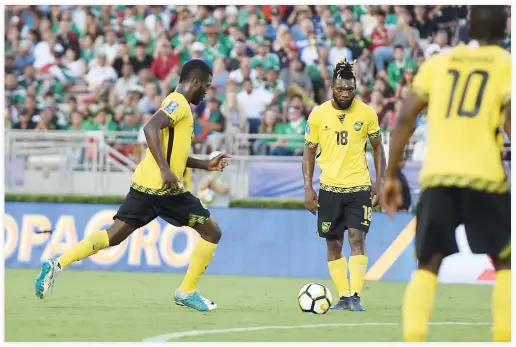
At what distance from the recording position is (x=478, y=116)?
6281mm

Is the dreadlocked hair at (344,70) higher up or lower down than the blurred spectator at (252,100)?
higher up

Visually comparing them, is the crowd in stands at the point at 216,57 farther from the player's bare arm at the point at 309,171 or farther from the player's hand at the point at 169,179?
the player's hand at the point at 169,179

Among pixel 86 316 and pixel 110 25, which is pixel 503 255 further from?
pixel 110 25

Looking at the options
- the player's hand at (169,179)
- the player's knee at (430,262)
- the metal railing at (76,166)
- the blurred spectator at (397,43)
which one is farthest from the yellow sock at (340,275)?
the blurred spectator at (397,43)

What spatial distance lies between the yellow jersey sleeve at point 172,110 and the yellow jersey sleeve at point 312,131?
140 cm

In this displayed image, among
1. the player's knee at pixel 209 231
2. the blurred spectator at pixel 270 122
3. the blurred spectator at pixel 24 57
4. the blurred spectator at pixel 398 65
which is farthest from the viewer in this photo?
the blurred spectator at pixel 24 57

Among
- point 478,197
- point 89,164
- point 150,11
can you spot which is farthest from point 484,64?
point 150,11

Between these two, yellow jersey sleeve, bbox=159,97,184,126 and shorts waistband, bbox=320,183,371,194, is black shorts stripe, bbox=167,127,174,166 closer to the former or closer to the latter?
yellow jersey sleeve, bbox=159,97,184,126

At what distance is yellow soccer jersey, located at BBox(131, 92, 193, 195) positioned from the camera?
990 centimetres

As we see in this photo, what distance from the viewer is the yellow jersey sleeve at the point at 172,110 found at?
978cm

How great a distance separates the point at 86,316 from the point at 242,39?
38.0 ft

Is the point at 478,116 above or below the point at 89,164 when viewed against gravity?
above

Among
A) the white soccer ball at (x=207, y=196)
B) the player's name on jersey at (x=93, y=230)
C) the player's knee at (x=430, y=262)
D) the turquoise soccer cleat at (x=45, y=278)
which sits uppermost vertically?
the player's knee at (x=430, y=262)

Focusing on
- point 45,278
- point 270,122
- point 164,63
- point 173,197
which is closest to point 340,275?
point 173,197
